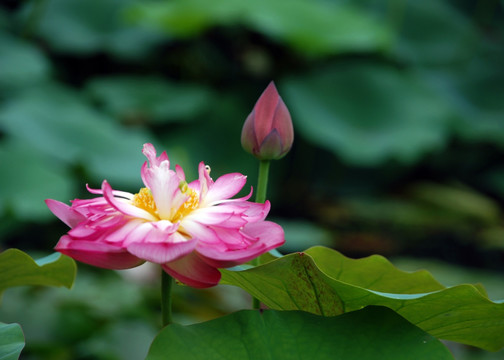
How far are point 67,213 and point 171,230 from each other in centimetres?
8

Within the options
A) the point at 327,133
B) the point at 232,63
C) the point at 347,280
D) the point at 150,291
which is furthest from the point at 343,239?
the point at 347,280

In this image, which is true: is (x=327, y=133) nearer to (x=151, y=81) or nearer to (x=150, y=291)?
(x=151, y=81)

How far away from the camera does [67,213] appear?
370 millimetres

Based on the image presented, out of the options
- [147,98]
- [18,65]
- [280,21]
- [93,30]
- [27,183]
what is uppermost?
[280,21]

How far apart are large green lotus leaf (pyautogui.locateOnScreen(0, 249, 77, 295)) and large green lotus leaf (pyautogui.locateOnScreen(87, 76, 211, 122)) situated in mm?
2220

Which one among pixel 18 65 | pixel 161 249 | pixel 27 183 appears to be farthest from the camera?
pixel 18 65

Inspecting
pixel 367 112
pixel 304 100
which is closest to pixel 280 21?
pixel 304 100

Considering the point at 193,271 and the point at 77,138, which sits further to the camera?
the point at 77,138

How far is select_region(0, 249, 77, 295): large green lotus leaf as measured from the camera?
1.30 ft

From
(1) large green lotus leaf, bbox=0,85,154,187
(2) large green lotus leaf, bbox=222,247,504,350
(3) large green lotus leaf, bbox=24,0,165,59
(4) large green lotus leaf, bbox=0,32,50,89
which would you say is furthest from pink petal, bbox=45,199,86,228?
(3) large green lotus leaf, bbox=24,0,165,59

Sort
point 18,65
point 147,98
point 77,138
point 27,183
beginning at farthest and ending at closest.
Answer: point 147,98 → point 18,65 → point 77,138 → point 27,183

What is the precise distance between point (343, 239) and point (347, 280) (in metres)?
2.27

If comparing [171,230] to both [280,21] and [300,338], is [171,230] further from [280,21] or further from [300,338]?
[280,21]

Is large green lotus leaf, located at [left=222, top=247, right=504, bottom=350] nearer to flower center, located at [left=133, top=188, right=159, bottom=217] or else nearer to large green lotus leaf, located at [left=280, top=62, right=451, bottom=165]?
flower center, located at [left=133, top=188, right=159, bottom=217]
